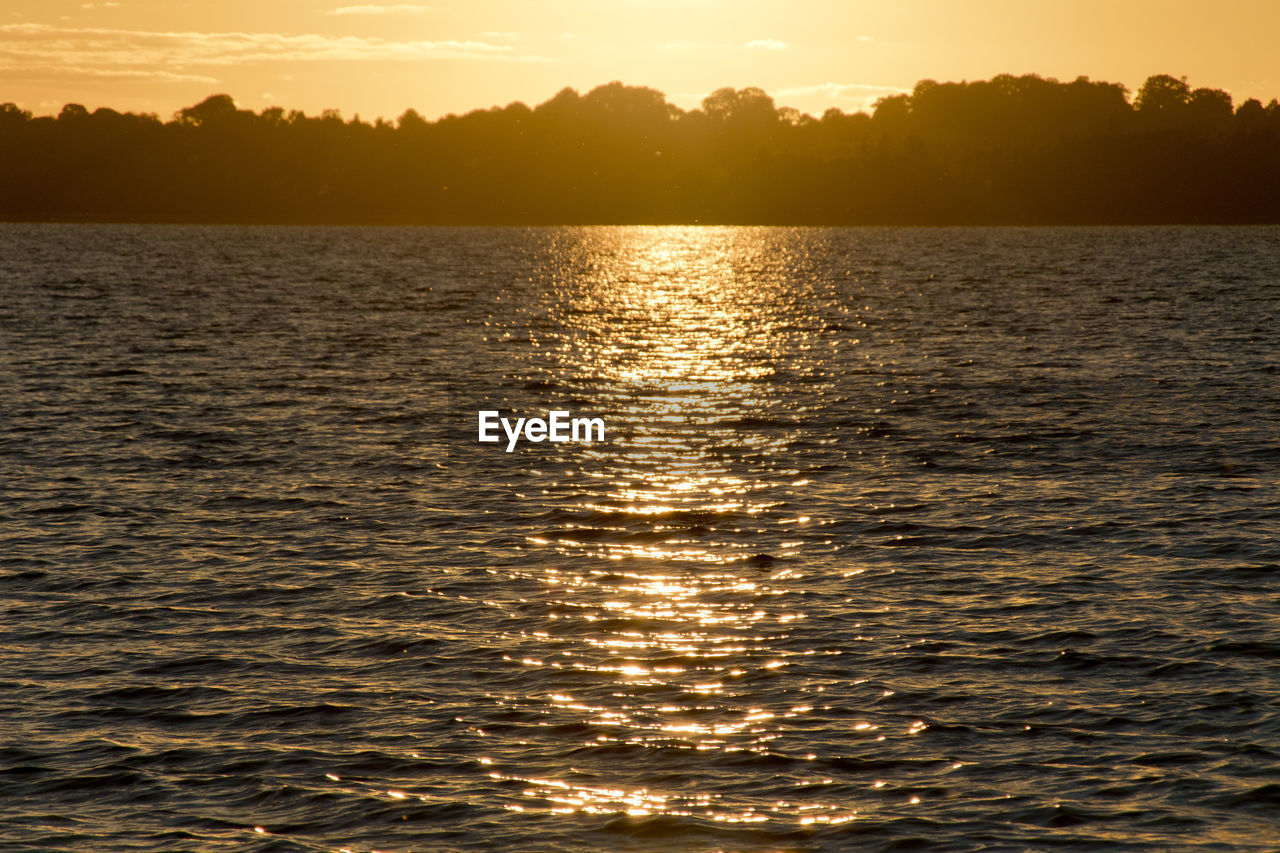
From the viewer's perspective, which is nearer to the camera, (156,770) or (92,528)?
(156,770)

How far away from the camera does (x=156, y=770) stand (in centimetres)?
1712

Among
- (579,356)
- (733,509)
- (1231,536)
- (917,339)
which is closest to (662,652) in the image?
(733,509)

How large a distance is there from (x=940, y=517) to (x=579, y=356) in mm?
38842

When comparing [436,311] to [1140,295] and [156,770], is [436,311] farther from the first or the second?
[156,770]

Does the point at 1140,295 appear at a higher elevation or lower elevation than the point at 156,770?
higher

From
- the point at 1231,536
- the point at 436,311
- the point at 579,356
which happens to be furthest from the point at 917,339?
the point at 1231,536

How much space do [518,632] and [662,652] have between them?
269cm

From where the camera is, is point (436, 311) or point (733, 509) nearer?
point (733, 509)

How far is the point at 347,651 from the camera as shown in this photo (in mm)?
21703

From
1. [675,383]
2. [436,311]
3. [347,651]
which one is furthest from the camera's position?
[436,311]

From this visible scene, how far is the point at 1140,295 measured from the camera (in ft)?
327

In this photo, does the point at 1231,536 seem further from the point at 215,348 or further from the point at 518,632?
the point at 215,348

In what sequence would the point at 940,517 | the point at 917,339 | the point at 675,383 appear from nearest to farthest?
the point at 940,517, the point at 675,383, the point at 917,339

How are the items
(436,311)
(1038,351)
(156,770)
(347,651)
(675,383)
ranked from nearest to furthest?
(156,770) < (347,651) < (675,383) < (1038,351) < (436,311)
